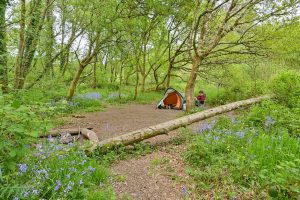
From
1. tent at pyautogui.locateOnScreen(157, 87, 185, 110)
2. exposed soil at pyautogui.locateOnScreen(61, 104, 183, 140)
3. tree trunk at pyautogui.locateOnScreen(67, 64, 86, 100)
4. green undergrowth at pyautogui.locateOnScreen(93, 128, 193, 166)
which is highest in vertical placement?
tree trunk at pyautogui.locateOnScreen(67, 64, 86, 100)

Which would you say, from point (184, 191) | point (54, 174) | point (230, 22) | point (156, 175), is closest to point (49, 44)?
point (54, 174)

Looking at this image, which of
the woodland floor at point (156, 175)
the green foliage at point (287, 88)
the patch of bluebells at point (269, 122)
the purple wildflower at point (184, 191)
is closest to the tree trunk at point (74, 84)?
the woodland floor at point (156, 175)

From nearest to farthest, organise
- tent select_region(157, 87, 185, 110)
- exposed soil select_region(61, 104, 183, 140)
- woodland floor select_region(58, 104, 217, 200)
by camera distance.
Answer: woodland floor select_region(58, 104, 217, 200) < exposed soil select_region(61, 104, 183, 140) < tent select_region(157, 87, 185, 110)

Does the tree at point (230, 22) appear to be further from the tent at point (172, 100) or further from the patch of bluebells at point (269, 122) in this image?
the patch of bluebells at point (269, 122)

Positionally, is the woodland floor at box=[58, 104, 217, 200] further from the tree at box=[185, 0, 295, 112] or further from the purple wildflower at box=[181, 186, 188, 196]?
the tree at box=[185, 0, 295, 112]

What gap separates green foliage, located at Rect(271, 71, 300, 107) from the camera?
23.8 ft

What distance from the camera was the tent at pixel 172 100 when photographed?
1243 cm

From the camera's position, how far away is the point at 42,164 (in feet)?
10.9

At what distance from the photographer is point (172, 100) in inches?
517

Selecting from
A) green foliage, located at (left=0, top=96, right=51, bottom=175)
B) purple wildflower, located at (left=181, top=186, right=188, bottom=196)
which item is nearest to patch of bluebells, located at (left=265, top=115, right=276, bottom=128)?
purple wildflower, located at (left=181, top=186, right=188, bottom=196)

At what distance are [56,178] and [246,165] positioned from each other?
2.97 meters

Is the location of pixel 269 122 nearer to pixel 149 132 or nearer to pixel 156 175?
pixel 149 132

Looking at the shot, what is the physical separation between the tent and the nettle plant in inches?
343

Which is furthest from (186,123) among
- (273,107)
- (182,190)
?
(182,190)
